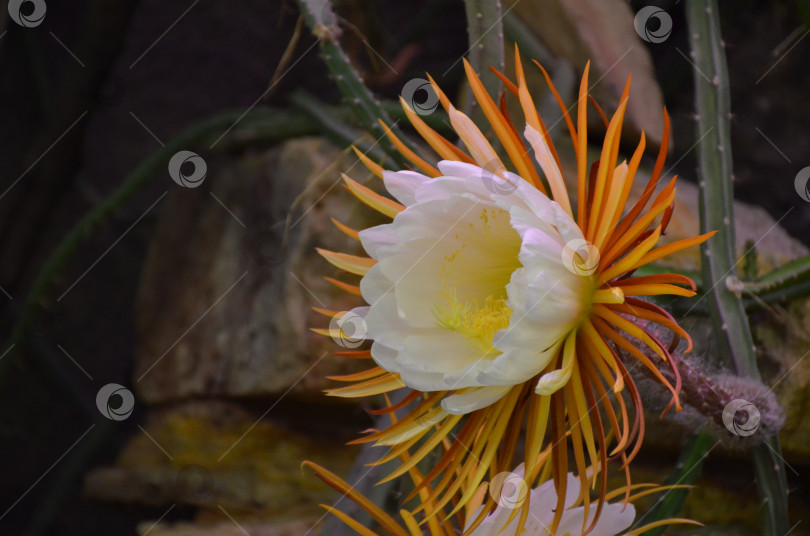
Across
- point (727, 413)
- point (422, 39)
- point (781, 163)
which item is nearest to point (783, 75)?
point (781, 163)

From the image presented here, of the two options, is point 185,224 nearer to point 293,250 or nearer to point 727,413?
point 293,250

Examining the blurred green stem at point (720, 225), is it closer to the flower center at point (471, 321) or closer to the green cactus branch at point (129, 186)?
the flower center at point (471, 321)

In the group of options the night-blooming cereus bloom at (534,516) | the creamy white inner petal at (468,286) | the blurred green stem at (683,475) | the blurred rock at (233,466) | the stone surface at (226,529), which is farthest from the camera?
the blurred rock at (233,466)

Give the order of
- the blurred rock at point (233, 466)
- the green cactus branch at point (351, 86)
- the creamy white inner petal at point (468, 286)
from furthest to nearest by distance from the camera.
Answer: the blurred rock at point (233, 466)
the green cactus branch at point (351, 86)
the creamy white inner petal at point (468, 286)
